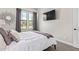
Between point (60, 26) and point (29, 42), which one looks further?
point (60, 26)

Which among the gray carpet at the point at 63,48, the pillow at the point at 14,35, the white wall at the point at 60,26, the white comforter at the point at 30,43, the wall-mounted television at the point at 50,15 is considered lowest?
the gray carpet at the point at 63,48

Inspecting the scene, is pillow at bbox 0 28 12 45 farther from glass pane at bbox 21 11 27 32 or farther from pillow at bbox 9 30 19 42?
glass pane at bbox 21 11 27 32

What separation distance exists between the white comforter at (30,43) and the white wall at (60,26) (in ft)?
0.51

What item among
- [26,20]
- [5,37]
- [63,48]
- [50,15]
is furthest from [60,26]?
[5,37]

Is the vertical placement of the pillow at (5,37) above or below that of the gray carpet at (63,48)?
above

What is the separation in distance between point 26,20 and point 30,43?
0.40 metres

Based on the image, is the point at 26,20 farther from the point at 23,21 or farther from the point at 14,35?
the point at 14,35

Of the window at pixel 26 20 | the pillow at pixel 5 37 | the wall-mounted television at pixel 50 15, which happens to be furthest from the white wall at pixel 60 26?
the pillow at pixel 5 37

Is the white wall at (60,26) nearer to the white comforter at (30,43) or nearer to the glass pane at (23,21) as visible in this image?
the white comforter at (30,43)

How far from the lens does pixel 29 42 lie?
1421 mm

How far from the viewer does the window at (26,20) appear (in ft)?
4.72

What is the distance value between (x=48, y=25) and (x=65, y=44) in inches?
17.9

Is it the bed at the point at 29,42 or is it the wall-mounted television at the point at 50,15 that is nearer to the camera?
the bed at the point at 29,42
